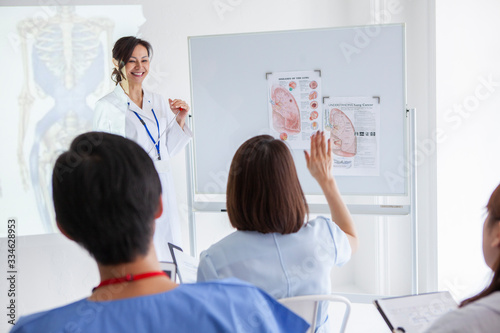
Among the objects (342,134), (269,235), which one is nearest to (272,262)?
(269,235)

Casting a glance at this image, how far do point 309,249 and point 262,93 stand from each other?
1.34 metres

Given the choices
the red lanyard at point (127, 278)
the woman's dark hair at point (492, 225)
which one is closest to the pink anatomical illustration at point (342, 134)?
the woman's dark hair at point (492, 225)

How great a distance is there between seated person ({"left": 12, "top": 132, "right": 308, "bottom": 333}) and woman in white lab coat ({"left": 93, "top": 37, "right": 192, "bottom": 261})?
1834 millimetres

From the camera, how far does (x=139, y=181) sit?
798mm

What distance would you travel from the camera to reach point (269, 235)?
1302 millimetres

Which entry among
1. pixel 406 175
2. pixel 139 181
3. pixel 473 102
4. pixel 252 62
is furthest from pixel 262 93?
Result: pixel 139 181

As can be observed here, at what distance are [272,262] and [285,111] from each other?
1294 mm

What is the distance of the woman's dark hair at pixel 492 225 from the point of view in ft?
2.94

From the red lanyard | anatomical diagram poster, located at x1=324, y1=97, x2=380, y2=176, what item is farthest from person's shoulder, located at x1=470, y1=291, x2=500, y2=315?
anatomical diagram poster, located at x1=324, y1=97, x2=380, y2=176

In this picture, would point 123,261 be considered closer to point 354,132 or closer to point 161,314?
point 161,314

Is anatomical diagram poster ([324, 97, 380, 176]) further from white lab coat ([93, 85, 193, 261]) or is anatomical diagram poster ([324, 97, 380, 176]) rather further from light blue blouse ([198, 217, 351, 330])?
light blue blouse ([198, 217, 351, 330])

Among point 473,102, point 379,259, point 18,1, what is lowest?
point 379,259

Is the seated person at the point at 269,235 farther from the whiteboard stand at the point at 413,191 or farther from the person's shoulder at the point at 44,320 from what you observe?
the whiteboard stand at the point at 413,191

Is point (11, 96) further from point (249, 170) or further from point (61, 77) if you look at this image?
point (249, 170)
